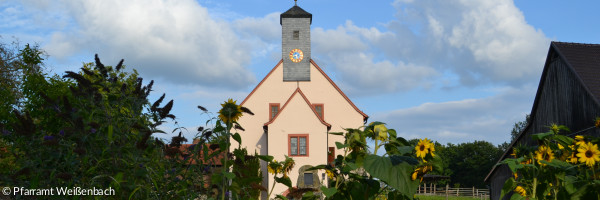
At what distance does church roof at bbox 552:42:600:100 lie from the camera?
17.3 metres

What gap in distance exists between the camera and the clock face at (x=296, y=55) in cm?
3312

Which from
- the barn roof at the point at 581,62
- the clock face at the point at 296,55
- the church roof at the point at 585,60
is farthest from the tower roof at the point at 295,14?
the church roof at the point at 585,60

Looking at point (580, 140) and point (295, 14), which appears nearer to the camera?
point (580, 140)

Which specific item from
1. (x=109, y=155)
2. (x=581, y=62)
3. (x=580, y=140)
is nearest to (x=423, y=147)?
(x=580, y=140)

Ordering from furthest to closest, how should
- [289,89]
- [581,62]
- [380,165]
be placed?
[289,89] → [581,62] → [380,165]

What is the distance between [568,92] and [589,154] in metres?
16.5

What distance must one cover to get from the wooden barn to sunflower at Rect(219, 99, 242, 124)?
1476cm

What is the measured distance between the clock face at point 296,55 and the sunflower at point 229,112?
1182 inches

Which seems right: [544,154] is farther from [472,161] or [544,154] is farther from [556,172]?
[472,161]

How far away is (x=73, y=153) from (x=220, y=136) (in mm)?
1459

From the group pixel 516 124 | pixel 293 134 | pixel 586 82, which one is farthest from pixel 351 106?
pixel 516 124

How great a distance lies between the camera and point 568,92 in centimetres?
1830

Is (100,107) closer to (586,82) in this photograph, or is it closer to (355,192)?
(355,192)

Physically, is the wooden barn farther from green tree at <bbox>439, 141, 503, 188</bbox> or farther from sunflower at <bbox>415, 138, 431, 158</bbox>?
green tree at <bbox>439, 141, 503, 188</bbox>
